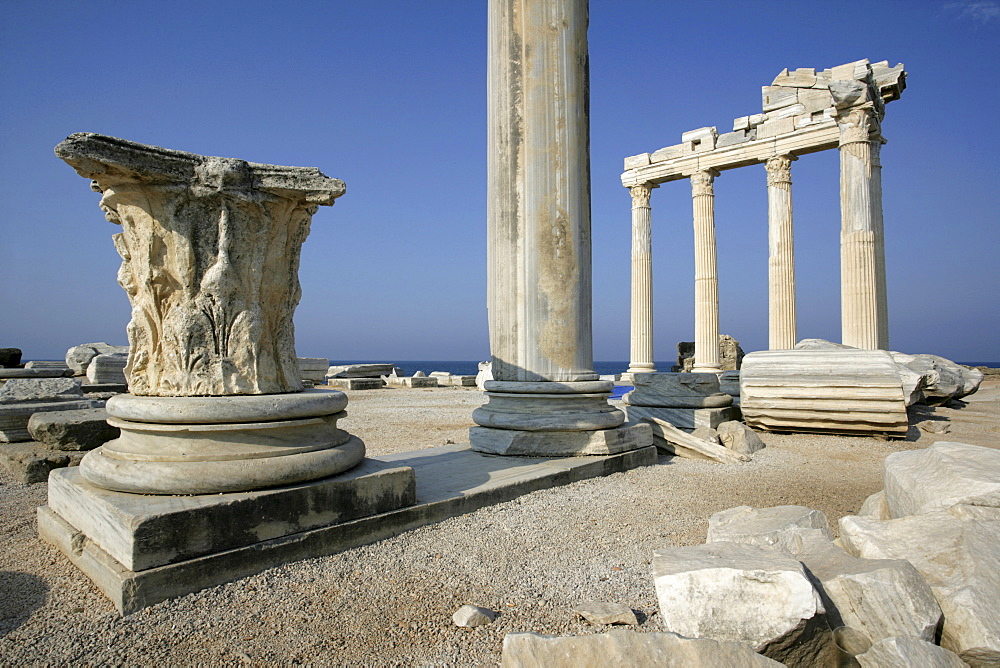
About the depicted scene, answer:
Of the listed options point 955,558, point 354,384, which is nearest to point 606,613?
point 955,558

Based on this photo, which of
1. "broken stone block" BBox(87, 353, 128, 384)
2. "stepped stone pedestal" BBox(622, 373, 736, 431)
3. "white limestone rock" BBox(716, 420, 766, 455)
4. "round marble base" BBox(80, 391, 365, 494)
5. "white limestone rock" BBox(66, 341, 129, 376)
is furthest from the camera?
"white limestone rock" BBox(66, 341, 129, 376)

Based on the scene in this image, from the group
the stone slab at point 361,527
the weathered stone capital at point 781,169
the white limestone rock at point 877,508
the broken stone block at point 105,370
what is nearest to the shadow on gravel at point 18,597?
the stone slab at point 361,527

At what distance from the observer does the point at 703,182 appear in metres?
21.9

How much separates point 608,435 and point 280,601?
13.9 feet

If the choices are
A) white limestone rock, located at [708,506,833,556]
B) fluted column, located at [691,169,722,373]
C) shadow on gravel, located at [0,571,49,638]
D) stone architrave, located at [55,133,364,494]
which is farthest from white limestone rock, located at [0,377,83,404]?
fluted column, located at [691,169,722,373]

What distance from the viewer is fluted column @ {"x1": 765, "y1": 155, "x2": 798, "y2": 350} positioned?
778 inches

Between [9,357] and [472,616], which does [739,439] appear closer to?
[472,616]

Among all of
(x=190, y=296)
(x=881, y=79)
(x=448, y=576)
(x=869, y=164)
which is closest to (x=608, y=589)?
(x=448, y=576)

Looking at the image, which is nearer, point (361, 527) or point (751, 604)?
point (751, 604)

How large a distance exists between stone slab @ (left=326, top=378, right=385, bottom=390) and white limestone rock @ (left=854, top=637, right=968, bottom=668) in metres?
21.5

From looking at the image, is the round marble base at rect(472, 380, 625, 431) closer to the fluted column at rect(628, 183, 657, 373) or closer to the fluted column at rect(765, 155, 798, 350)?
the fluted column at rect(765, 155, 798, 350)

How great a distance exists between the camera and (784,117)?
20.1 metres

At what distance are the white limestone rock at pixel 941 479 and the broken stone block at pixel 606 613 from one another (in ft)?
6.44

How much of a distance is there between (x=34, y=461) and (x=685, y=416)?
27.6 feet
